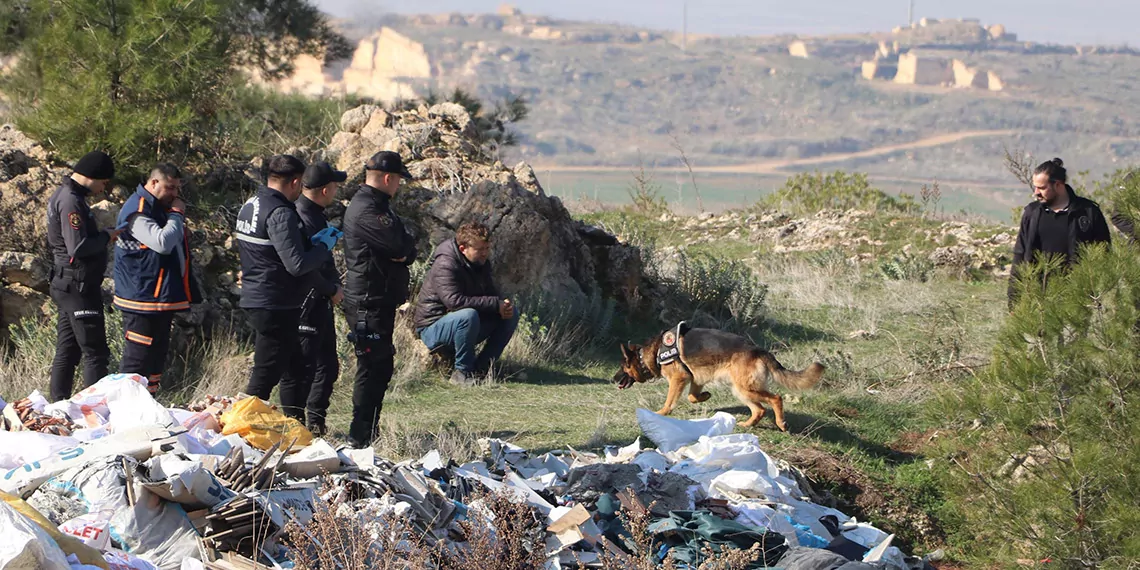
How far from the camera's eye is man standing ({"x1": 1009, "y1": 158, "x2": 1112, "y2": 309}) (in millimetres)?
7566

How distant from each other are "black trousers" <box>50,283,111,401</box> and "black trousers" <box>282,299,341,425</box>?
115 centimetres

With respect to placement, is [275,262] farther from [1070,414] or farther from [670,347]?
[1070,414]

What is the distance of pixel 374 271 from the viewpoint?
21.3 ft

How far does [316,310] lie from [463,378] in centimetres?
241

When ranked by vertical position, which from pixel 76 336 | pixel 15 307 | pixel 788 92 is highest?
pixel 76 336

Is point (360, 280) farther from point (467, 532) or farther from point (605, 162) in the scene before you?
point (605, 162)

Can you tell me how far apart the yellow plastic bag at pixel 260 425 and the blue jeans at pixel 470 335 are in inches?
102

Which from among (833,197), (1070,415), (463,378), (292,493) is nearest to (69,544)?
(292,493)

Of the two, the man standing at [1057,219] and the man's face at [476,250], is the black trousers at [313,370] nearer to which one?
the man's face at [476,250]

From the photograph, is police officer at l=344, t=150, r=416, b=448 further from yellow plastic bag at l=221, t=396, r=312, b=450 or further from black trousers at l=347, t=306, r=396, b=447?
yellow plastic bag at l=221, t=396, r=312, b=450

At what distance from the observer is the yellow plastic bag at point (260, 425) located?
5.95 metres

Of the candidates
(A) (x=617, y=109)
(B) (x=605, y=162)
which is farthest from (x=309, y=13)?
(A) (x=617, y=109)

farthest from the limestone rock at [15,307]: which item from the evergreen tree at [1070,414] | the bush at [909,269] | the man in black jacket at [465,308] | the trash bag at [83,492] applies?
the bush at [909,269]

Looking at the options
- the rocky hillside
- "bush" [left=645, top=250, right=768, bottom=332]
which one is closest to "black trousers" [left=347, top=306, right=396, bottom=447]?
the rocky hillside
